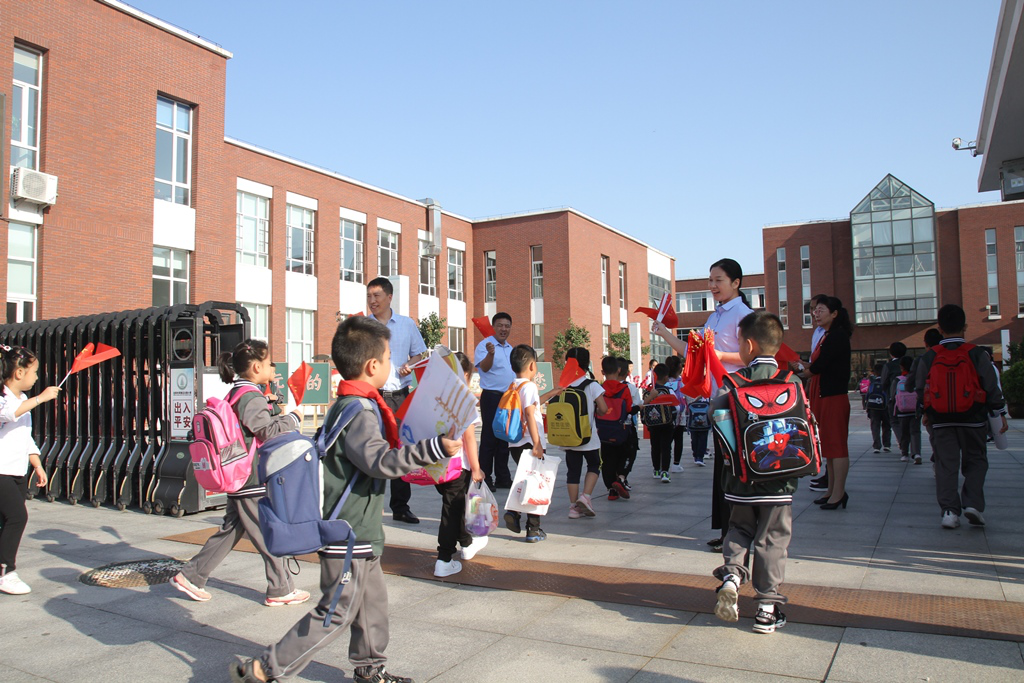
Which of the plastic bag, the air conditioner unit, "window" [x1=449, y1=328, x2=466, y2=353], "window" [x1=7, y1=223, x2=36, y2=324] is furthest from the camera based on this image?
"window" [x1=449, y1=328, x2=466, y2=353]

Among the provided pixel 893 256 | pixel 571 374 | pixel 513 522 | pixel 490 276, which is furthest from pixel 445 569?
pixel 893 256

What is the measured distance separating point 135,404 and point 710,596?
6983 millimetres

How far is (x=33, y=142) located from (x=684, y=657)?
22.1 m

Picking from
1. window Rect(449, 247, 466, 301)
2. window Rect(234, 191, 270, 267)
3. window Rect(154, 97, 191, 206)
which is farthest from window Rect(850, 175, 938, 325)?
window Rect(154, 97, 191, 206)

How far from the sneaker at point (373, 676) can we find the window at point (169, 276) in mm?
22055

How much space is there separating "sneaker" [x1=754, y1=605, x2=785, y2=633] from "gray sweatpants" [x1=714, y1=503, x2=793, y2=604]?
58 mm

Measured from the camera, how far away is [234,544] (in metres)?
4.51

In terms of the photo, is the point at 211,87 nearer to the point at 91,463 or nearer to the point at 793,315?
the point at 91,463

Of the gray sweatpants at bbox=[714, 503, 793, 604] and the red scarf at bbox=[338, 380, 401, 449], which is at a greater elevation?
the red scarf at bbox=[338, 380, 401, 449]

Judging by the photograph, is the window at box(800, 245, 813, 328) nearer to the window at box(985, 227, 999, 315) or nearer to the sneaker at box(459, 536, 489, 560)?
the window at box(985, 227, 999, 315)

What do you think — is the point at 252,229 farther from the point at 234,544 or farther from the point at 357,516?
the point at 357,516

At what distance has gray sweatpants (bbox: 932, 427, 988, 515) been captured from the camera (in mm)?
5859

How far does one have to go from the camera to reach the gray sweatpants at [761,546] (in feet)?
12.1

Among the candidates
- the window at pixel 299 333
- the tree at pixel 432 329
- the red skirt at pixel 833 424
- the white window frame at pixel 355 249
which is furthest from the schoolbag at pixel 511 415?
the white window frame at pixel 355 249
